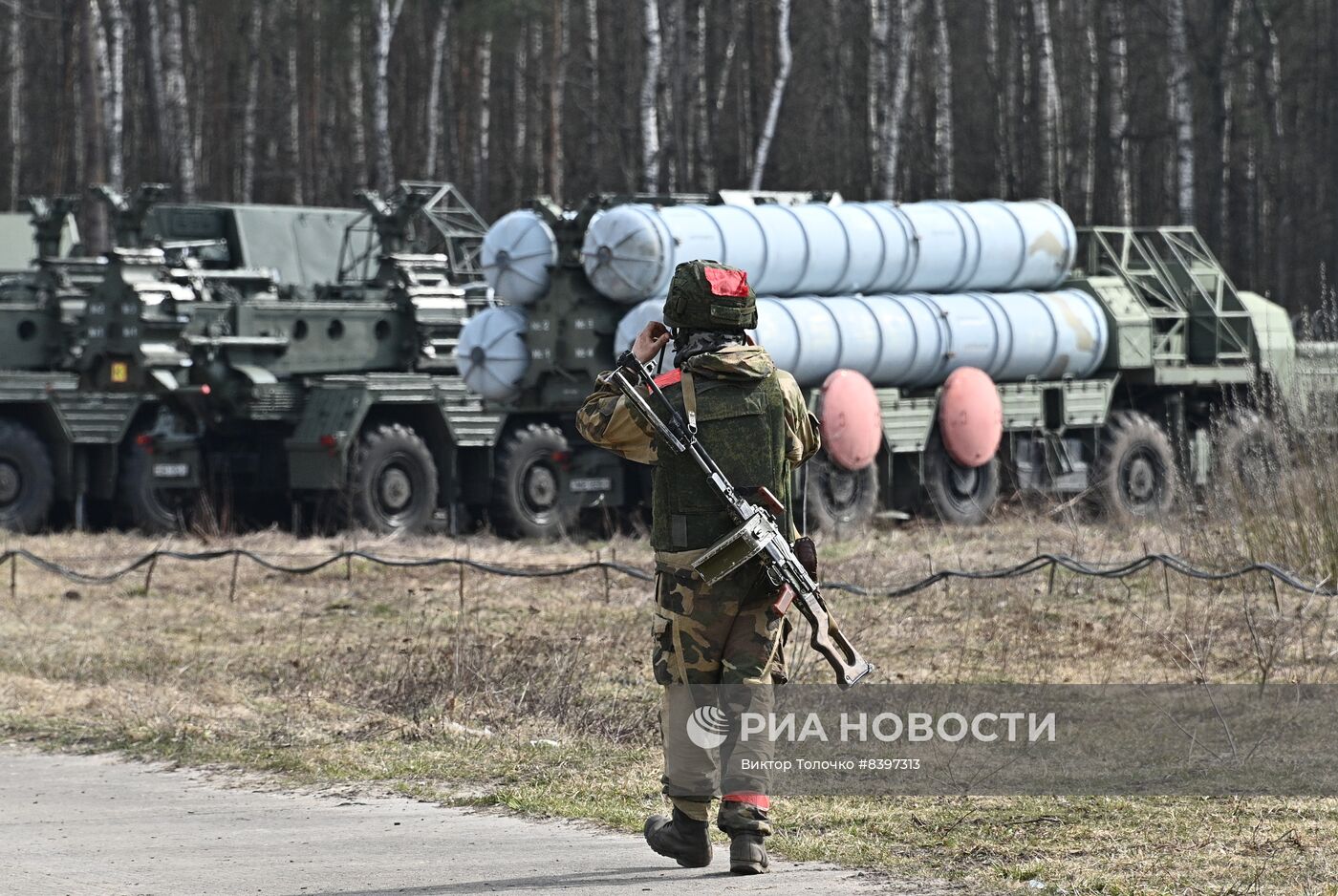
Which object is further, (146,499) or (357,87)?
(357,87)

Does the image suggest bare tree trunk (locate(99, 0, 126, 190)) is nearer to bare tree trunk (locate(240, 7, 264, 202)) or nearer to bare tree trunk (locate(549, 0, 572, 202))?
bare tree trunk (locate(240, 7, 264, 202))

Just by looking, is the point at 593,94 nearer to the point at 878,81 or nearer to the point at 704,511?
the point at 878,81

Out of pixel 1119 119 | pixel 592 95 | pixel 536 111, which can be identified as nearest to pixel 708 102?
pixel 592 95

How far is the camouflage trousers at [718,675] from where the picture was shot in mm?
6395

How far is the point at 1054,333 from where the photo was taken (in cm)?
1945

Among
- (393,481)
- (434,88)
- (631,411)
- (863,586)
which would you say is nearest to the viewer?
(631,411)

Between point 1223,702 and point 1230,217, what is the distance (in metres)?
30.7

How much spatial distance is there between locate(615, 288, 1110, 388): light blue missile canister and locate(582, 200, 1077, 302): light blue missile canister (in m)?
0.16

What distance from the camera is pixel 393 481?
18.5 m

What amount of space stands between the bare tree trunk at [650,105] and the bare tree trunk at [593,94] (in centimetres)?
820

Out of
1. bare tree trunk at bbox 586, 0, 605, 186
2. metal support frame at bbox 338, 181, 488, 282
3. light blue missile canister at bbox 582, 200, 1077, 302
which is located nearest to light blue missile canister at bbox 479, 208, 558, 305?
light blue missile canister at bbox 582, 200, 1077, 302

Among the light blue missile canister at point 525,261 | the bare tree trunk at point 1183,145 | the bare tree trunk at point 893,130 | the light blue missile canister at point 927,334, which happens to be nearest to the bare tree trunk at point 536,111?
the bare tree trunk at point 893,130

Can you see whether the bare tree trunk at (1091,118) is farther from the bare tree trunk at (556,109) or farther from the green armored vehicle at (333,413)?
the green armored vehicle at (333,413)

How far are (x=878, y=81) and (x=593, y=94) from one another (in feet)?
26.0
